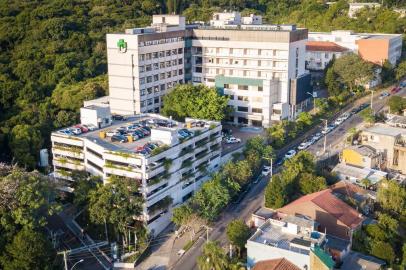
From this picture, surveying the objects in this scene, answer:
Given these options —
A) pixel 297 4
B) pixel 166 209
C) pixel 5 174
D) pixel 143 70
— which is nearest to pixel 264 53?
pixel 143 70

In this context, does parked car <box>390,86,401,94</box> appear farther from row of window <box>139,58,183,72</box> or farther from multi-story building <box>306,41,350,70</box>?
row of window <box>139,58,183,72</box>

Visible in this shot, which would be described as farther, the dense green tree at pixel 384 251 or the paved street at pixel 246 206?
the paved street at pixel 246 206

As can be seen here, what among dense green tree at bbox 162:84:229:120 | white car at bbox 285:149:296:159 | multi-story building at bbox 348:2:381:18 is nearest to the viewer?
white car at bbox 285:149:296:159

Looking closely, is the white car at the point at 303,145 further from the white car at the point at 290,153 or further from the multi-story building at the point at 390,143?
the multi-story building at the point at 390,143

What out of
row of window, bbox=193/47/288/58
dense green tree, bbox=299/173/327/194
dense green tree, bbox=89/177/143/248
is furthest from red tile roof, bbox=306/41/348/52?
dense green tree, bbox=89/177/143/248

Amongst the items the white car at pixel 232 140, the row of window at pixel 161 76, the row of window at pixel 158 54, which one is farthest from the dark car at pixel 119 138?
the row of window at pixel 158 54
